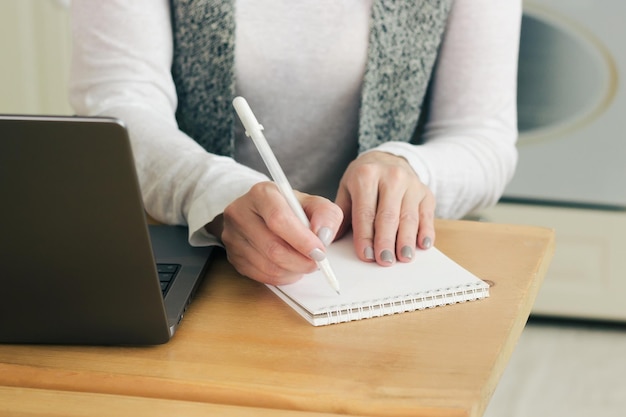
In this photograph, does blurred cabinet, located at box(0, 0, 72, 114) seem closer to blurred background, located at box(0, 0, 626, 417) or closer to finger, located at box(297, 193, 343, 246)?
blurred background, located at box(0, 0, 626, 417)

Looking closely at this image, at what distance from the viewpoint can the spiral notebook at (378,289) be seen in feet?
1.91

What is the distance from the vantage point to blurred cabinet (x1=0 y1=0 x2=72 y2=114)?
6.25ft

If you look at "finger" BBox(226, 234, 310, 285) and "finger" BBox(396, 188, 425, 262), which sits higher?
"finger" BBox(396, 188, 425, 262)

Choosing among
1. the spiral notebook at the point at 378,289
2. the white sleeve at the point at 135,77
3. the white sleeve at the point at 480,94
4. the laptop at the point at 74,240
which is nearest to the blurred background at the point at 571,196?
the white sleeve at the point at 480,94

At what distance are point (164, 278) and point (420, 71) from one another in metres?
0.46

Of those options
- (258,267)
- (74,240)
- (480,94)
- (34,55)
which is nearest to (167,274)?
(258,267)

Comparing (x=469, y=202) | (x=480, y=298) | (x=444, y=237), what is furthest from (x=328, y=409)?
(x=469, y=202)

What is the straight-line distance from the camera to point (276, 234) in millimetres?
621

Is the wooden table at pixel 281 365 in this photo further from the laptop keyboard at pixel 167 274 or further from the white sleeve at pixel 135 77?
the white sleeve at pixel 135 77

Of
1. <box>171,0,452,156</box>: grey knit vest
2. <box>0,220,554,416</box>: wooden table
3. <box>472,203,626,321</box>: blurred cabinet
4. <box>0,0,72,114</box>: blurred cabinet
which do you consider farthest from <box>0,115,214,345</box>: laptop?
<box>0,0,72,114</box>: blurred cabinet

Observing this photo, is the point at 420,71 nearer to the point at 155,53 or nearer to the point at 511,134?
the point at 511,134

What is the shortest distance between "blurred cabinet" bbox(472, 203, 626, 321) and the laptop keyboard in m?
1.19

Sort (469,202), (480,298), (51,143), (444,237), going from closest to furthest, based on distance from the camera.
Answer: (51,143) → (480,298) → (444,237) → (469,202)

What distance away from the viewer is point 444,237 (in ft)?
2.40
